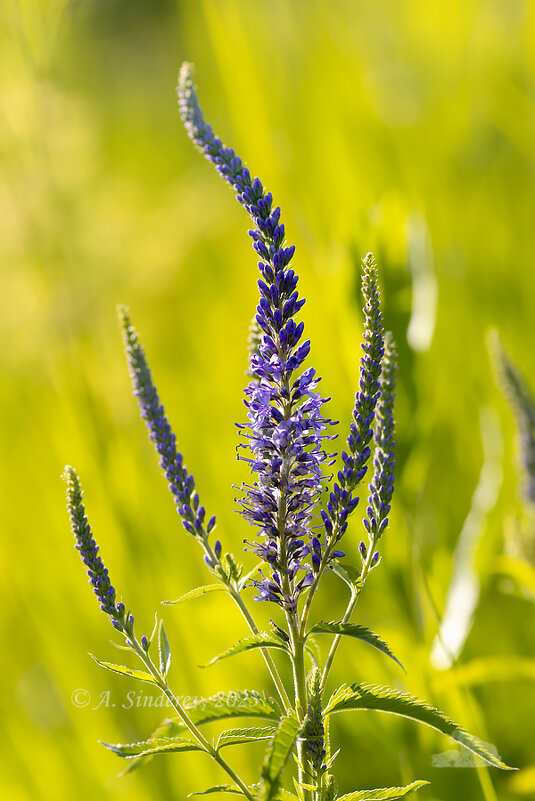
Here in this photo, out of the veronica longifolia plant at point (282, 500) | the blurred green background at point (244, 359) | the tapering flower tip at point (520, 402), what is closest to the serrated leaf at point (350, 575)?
the veronica longifolia plant at point (282, 500)

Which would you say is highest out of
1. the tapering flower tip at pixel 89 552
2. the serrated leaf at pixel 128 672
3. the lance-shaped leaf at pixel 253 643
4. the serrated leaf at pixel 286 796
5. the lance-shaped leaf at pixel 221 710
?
the tapering flower tip at pixel 89 552

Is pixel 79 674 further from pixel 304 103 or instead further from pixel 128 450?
pixel 304 103

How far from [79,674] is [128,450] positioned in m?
0.48

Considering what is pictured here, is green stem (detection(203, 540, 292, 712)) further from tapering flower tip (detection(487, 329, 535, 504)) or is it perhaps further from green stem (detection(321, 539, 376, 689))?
tapering flower tip (detection(487, 329, 535, 504))

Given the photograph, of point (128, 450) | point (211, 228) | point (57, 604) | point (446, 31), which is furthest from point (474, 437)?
point (446, 31)

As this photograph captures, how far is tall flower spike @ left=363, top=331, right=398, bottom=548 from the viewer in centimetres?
55

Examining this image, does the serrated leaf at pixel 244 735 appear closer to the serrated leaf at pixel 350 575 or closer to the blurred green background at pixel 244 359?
the serrated leaf at pixel 350 575

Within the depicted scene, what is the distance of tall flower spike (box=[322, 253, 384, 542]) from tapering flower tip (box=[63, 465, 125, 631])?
0.60ft

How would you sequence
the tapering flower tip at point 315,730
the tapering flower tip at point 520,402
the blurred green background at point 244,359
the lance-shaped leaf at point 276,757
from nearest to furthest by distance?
the lance-shaped leaf at point 276,757, the tapering flower tip at point 315,730, the tapering flower tip at point 520,402, the blurred green background at point 244,359

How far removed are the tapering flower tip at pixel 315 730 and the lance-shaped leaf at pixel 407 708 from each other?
0.5 inches

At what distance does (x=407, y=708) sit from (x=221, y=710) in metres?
0.13

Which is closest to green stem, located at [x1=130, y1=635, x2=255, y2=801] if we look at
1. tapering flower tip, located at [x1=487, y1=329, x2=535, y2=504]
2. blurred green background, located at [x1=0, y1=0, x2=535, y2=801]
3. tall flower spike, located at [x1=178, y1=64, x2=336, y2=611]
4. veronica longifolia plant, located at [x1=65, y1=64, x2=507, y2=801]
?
veronica longifolia plant, located at [x1=65, y1=64, x2=507, y2=801]

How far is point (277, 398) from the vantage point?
577mm

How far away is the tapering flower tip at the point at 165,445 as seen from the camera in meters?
0.56
